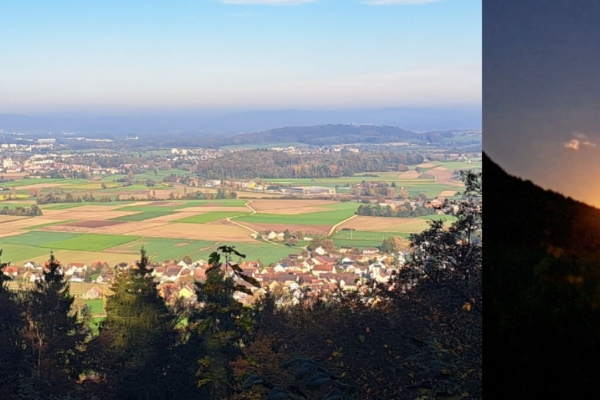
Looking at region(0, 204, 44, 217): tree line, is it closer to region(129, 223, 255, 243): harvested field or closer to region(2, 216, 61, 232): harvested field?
Answer: region(2, 216, 61, 232): harvested field

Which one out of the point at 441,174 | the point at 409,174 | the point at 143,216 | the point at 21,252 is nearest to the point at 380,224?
the point at 441,174

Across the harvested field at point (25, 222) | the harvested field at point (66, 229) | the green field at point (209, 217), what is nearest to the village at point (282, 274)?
the green field at point (209, 217)

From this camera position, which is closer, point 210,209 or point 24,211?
point 210,209

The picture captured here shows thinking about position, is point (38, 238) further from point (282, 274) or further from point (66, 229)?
point (282, 274)

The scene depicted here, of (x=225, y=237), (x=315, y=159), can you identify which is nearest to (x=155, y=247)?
(x=225, y=237)

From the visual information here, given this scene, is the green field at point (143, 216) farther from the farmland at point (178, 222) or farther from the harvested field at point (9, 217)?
the harvested field at point (9, 217)

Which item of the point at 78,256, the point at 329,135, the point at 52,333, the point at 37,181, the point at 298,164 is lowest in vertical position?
the point at 78,256
